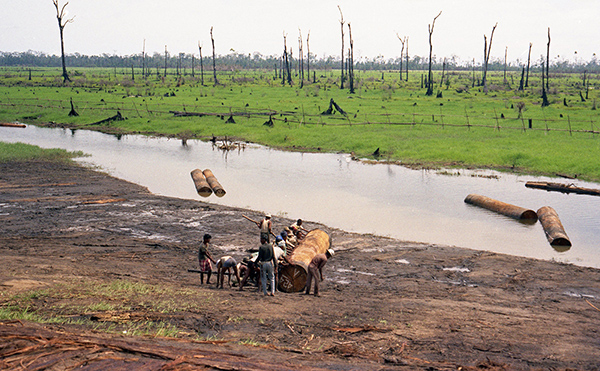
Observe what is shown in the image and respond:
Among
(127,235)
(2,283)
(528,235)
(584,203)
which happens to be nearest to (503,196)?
(584,203)

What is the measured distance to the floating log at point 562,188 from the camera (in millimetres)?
24534

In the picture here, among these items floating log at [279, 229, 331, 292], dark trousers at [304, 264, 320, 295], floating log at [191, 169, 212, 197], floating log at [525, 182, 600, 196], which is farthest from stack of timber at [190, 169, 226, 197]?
floating log at [525, 182, 600, 196]

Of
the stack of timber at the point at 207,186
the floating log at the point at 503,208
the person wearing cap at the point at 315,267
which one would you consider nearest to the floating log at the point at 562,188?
the floating log at the point at 503,208

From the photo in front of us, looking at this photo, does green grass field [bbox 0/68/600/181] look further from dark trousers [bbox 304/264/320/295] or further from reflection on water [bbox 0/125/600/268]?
dark trousers [bbox 304/264/320/295]

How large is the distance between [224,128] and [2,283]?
36.2 metres

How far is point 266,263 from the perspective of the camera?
12383 mm

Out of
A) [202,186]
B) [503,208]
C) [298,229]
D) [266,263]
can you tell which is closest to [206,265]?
[266,263]

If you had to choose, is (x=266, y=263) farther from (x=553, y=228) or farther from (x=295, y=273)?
(x=553, y=228)

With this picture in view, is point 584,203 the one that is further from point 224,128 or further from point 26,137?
point 26,137

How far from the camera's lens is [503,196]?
2478 centimetres

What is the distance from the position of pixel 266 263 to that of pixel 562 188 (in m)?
18.4

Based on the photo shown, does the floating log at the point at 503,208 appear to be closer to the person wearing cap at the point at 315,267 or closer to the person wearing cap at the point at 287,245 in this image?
the person wearing cap at the point at 287,245

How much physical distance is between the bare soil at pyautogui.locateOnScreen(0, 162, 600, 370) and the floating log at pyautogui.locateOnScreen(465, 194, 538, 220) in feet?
16.9

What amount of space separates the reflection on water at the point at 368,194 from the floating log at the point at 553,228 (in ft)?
0.91
